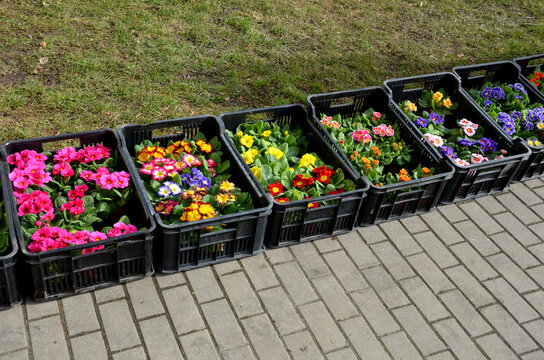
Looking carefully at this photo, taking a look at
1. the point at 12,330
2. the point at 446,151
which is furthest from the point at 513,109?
the point at 12,330

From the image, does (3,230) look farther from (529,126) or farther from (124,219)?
(529,126)

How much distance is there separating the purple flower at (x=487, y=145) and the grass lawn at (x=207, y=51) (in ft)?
4.50

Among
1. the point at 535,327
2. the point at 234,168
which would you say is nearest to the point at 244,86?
the point at 234,168

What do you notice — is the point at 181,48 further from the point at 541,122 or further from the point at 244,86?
the point at 541,122

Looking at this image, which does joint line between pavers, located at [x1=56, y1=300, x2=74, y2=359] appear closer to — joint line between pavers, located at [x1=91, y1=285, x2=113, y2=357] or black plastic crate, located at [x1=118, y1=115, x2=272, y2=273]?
joint line between pavers, located at [x1=91, y1=285, x2=113, y2=357]

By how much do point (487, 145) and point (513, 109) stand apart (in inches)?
31.6

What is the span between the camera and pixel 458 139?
14.7ft

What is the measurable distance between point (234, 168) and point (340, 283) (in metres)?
1.07

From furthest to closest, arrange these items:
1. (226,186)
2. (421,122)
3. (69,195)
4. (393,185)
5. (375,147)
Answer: (421,122) → (375,147) → (393,185) → (226,186) → (69,195)

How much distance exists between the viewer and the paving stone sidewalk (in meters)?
3.05

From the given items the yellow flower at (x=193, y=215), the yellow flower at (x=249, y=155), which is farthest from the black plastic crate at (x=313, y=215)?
the yellow flower at (x=193, y=215)

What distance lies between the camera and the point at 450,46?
20.9 feet

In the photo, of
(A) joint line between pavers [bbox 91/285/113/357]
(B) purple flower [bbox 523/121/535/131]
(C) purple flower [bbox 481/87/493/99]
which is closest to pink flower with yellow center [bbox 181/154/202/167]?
(A) joint line between pavers [bbox 91/285/113/357]

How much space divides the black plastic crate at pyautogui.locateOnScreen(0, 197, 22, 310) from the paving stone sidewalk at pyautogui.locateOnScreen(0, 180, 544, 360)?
0.27 ft
